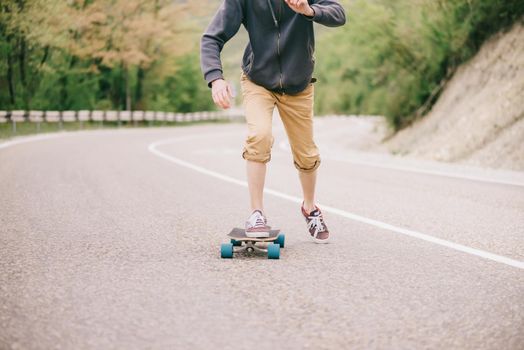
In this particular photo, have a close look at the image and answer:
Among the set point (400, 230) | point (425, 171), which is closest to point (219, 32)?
point (400, 230)

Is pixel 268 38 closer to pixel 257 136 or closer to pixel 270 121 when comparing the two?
pixel 270 121

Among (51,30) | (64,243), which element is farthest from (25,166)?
(51,30)

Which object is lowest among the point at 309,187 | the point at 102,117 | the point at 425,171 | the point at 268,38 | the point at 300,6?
the point at 102,117

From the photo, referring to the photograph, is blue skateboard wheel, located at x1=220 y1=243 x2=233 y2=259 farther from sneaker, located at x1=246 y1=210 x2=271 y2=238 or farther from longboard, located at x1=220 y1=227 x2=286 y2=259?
sneaker, located at x1=246 y1=210 x2=271 y2=238

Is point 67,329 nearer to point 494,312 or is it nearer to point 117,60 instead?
point 494,312

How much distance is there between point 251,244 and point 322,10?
1.71 m

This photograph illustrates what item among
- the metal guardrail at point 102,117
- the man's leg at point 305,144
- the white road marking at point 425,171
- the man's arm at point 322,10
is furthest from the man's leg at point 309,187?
the metal guardrail at point 102,117

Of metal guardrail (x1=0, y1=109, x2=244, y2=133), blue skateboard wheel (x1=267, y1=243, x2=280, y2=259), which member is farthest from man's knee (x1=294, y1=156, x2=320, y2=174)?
metal guardrail (x1=0, y1=109, x2=244, y2=133)

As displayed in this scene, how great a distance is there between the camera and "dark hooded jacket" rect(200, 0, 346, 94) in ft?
15.5

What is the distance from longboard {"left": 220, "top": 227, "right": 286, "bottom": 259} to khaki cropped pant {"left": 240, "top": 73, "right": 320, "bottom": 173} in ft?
1.83

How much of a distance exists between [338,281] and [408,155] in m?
12.2

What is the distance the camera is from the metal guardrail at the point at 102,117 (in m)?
23.3

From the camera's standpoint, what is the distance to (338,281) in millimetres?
3770

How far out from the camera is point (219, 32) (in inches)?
188
